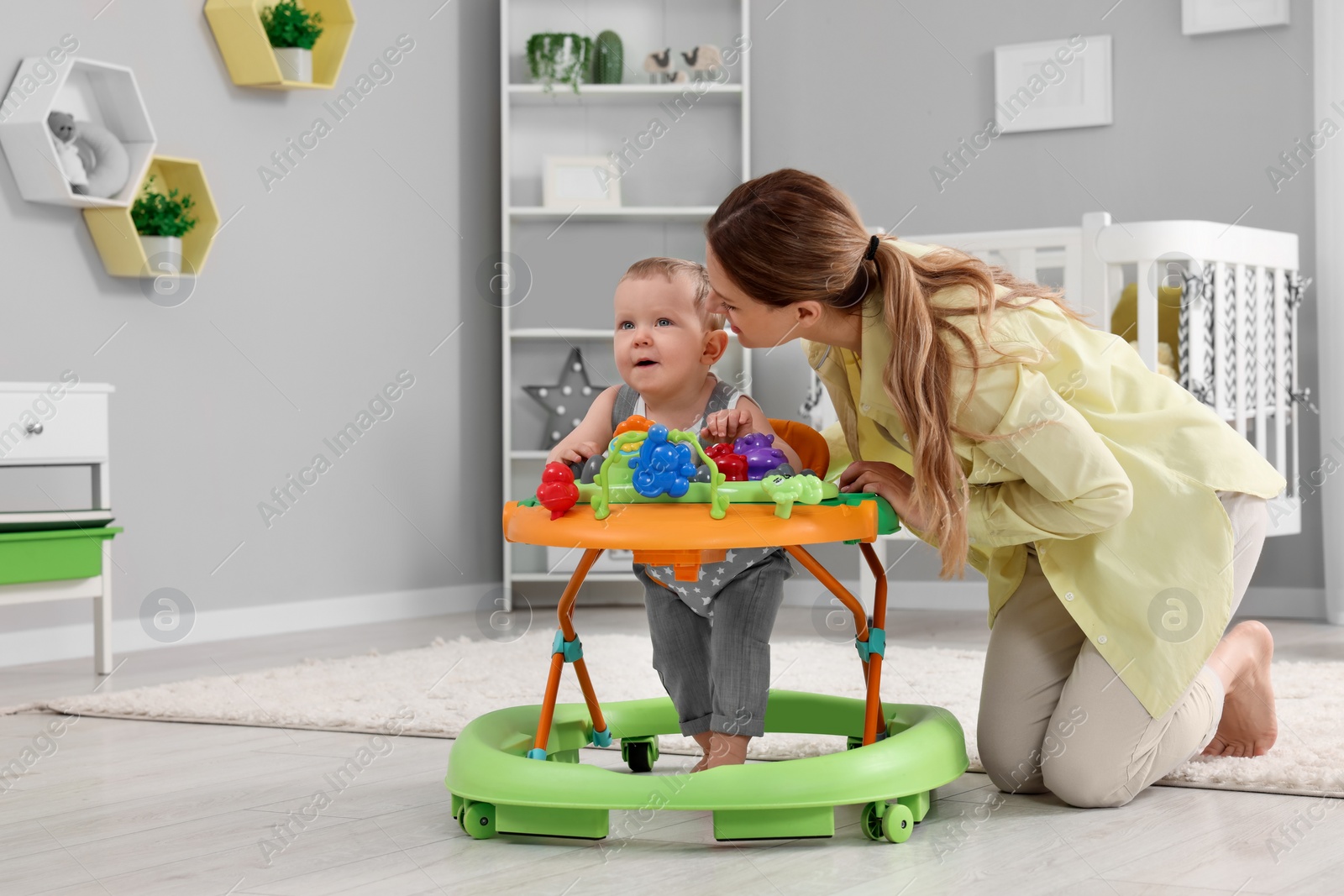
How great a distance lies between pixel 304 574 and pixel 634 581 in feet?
3.47

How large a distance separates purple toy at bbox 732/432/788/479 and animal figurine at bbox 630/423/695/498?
0.34 ft

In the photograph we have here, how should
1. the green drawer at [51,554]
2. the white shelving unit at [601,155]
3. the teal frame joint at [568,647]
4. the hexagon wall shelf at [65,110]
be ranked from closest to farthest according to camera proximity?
the teal frame joint at [568,647] < the green drawer at [51,554] < the hexagon wall shelf at [65,110] < the white shelving unit at [601,155]

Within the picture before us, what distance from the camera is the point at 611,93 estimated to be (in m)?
4.23

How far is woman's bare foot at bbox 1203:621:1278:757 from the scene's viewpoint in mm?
1727

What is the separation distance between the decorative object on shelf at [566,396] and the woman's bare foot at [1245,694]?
2.65 m

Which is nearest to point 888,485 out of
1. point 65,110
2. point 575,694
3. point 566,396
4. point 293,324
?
point 575,694

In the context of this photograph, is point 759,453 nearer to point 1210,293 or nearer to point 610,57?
point 1210,293

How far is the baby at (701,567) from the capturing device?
1.58m

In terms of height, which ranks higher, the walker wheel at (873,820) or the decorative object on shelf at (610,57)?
the decorative object on shelf at (610,57)

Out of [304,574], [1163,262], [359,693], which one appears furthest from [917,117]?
[359,693]

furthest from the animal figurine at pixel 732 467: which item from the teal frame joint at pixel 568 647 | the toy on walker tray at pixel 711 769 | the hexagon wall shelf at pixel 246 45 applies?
the hexagon wall shelf at pixel 246 45

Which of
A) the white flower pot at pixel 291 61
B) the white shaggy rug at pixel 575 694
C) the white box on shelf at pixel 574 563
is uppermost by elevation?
the white flower pot at pixel 291 61

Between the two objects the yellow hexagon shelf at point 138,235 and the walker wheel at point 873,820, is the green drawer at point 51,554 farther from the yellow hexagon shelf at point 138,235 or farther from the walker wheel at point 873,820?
the walker wheel at point 873,820

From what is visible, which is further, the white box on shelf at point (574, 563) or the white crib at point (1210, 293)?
the white box on shelf at point (574, 563)
